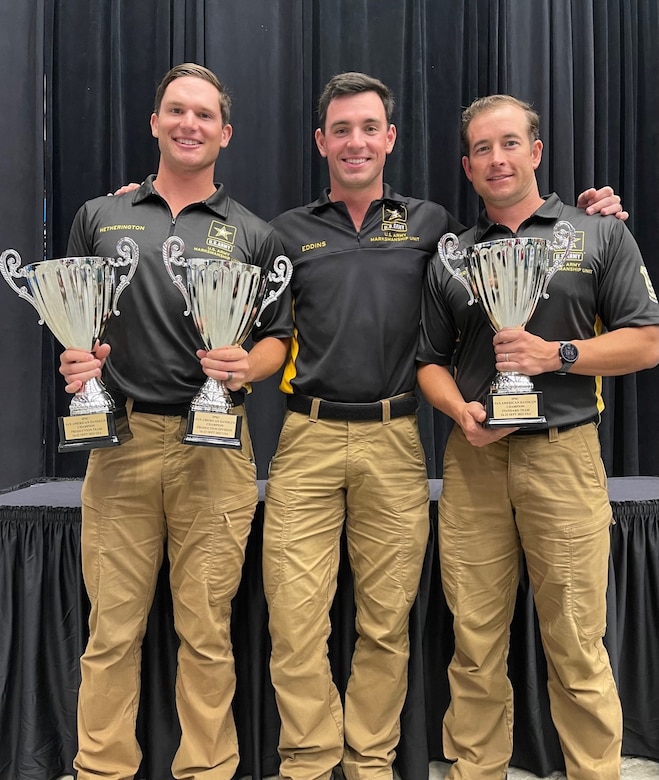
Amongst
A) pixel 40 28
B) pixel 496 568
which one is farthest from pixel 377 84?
pixel 40 28

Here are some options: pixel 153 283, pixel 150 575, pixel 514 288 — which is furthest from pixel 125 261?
pixel 514 288

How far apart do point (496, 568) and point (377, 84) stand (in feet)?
4.37

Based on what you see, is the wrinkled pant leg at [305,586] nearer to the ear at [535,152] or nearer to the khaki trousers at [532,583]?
the khaki trousers at [532,583]

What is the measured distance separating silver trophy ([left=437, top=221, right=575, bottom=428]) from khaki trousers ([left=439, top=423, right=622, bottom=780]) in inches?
6.7

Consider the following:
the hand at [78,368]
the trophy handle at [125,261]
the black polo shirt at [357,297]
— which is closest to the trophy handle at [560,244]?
the black polo shirt at [357,297]

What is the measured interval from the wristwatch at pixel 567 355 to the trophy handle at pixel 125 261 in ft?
3.32

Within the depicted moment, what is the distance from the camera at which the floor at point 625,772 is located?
6.20ft

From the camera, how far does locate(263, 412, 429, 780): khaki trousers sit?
5.45 feet

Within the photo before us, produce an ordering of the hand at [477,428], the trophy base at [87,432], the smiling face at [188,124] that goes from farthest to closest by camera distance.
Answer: the smiling face at [188,124]
the hand at [477,428]
the trophy base at [87,432]

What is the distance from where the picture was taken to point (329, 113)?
5.87 ft

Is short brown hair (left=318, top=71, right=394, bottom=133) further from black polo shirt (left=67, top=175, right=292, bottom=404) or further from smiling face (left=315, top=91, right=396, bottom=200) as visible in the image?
black polo shirt (left=67, top=175, right=292, bottom=404)

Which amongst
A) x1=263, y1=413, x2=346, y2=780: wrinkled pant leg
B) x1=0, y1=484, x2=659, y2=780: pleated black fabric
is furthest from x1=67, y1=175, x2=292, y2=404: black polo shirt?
x1=0, y1=484, x2=659, y2=780: pleated black fabric

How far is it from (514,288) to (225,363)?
0.70 meters

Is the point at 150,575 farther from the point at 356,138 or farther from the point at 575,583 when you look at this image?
the point at 356,138
